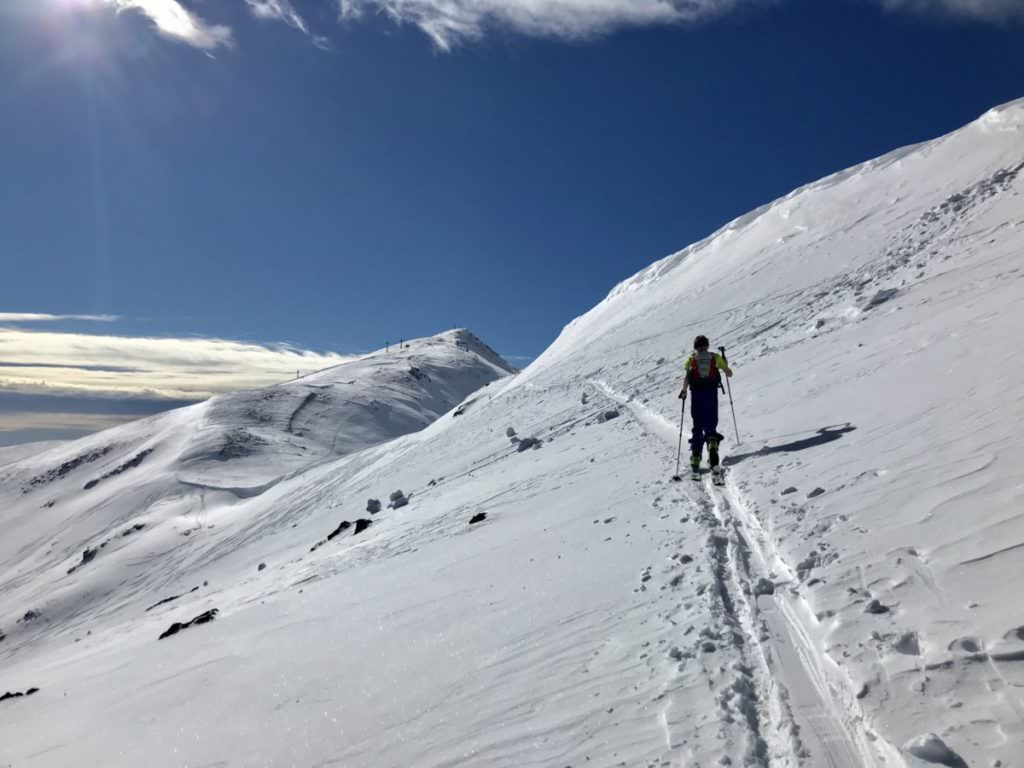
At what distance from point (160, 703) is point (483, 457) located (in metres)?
17.0

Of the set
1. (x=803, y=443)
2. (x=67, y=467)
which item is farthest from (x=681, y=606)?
(x=67, y=467)

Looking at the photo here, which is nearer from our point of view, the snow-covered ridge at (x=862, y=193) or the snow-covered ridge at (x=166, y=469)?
the snow-covered ridge at (x=862, y=193)

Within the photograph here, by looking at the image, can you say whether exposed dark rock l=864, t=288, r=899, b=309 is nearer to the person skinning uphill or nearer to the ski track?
the person skinning uphill

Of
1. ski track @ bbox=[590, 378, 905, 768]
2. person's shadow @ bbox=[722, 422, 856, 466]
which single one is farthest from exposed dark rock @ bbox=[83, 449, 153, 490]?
ski track @ bbox=[590, 378, 905, 768]

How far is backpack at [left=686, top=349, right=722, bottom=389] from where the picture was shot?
492 inches

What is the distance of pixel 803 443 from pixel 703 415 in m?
1.94

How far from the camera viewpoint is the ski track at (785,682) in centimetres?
395

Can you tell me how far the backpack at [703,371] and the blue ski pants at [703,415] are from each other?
12cm

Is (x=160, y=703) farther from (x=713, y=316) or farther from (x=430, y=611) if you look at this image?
(x=713, y=316)

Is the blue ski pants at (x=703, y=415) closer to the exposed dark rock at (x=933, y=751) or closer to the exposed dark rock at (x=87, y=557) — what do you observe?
the exposed dark rock at (x=933, y=751)

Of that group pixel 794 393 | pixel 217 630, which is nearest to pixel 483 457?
pixel 794 393

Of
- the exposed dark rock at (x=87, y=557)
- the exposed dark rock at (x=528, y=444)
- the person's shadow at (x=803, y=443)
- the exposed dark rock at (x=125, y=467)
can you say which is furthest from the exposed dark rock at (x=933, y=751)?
the exposed dark rock at (x=125, y=467)

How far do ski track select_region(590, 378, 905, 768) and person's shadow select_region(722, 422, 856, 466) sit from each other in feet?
12.7

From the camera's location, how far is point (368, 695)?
6.00 meters
